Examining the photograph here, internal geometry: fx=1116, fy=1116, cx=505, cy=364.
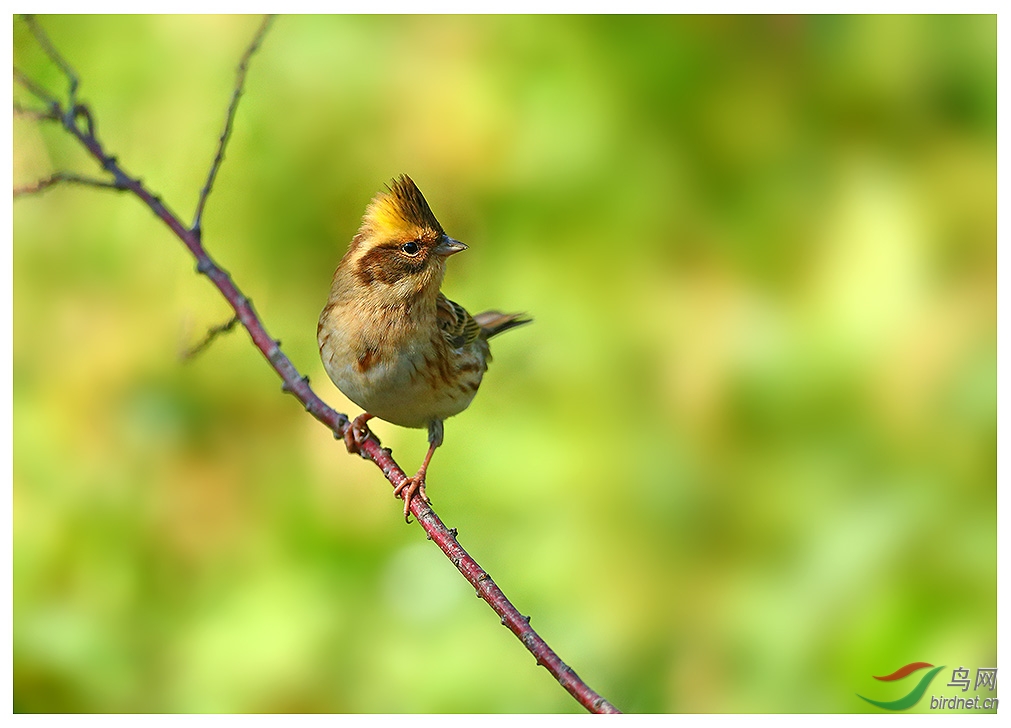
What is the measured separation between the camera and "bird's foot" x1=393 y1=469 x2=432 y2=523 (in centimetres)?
161

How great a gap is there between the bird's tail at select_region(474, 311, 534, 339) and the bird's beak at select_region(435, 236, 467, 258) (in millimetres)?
299

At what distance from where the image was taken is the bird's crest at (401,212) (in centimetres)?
149

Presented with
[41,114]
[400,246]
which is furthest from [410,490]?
[41,114]

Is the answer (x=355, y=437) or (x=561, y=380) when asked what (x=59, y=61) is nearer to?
(x=355, y=437)

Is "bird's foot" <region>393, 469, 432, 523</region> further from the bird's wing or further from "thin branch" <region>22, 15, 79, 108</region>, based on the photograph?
"thin branch" <region>22, 15, 79, 108</region>

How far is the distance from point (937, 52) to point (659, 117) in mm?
558

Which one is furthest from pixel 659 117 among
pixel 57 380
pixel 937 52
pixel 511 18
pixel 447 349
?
pixel 57 380

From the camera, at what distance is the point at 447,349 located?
5.55 feet

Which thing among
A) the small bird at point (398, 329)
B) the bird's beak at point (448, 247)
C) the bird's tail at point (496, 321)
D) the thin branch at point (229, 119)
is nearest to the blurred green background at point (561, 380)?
the bird's tail at point (496, 321)

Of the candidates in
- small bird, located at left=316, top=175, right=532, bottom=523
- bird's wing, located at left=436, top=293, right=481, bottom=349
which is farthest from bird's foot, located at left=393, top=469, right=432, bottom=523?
bird's wing, located at left=436, top=293, right=481, bottom=349

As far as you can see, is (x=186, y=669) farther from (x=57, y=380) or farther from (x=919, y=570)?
(x=919, y=570)

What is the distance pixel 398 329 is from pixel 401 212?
0.20 metres

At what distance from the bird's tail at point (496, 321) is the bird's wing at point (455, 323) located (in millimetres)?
16

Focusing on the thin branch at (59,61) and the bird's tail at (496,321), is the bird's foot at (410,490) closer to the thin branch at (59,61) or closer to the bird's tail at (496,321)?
the bird's tail at (496,321)
